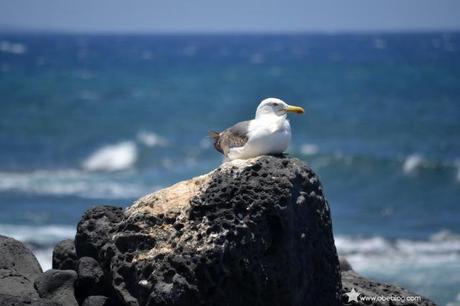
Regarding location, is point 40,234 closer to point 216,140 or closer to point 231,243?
point 216,140

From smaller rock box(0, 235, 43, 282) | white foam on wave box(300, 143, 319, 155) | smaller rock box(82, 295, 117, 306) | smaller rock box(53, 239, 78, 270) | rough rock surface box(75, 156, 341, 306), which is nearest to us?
rough rock surface box(75, 156, 341, 306)

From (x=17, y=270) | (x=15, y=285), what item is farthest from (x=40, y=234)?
(x=15, y=285)

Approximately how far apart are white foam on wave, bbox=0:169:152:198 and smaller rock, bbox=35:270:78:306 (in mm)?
12035

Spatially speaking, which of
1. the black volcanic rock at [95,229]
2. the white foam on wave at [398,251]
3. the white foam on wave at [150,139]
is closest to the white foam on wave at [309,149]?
the white foam on wave at [150,139]

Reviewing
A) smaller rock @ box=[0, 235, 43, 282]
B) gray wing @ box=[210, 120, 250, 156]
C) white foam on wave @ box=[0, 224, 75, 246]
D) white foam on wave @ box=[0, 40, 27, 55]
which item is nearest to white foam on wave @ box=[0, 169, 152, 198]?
white foam on wave @ box=[0, 224, 75, 246]

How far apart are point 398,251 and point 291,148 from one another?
35.7ft

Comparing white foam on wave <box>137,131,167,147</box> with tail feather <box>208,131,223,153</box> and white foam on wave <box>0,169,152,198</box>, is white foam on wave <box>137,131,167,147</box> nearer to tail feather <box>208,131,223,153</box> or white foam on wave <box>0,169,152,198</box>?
white foam on wave <box>0,169,152,198</box>

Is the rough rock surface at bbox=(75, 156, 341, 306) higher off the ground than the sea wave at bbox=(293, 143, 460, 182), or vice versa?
the sea wave at bbox=(293, 143, 460, 182)

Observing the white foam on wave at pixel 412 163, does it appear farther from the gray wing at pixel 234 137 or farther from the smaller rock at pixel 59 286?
the smaller rock at pixel 59 286

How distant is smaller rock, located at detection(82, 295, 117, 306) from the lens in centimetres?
673

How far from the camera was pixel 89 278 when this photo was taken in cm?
689

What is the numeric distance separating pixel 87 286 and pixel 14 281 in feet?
1.89

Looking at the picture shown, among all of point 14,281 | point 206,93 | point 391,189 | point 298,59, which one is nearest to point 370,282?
point 14,281

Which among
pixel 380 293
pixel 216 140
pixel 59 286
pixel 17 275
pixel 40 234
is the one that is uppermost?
pixel 40 234
